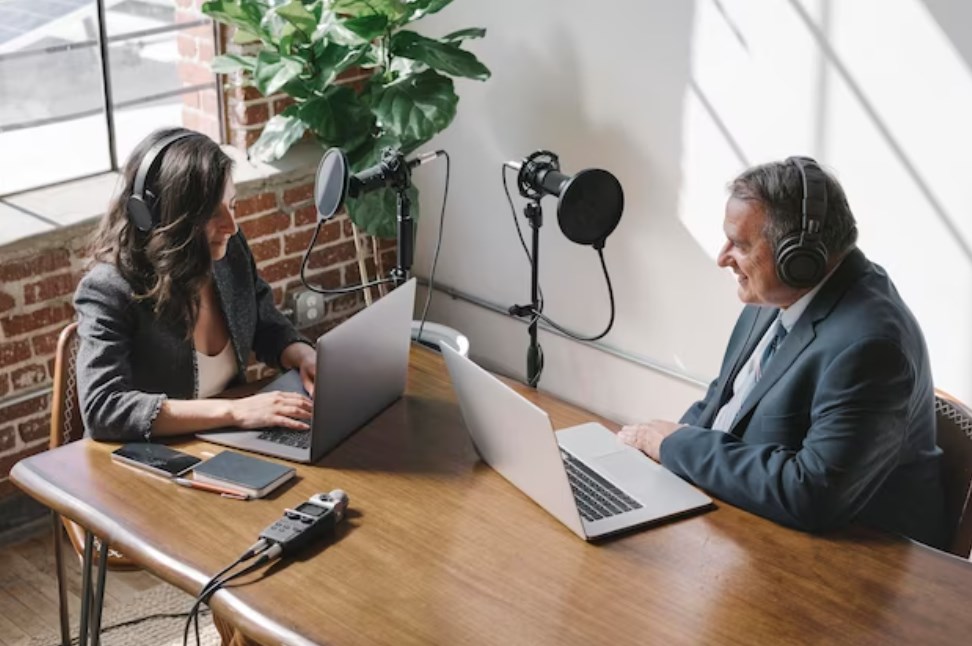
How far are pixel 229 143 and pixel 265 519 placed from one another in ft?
7.60

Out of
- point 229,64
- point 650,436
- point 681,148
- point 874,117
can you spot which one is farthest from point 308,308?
point 650,436

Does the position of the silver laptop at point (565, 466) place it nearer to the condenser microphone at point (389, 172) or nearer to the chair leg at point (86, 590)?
the condenser microphone at point (389, 172)

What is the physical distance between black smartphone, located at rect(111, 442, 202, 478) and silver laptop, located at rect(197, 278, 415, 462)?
0.09 meters

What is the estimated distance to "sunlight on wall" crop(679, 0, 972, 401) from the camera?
3.24 metres

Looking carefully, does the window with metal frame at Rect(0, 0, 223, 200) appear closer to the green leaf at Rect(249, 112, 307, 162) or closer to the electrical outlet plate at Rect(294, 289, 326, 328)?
the green leaf at Rect(249, 112, 307, 162)

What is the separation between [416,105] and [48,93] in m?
1.10

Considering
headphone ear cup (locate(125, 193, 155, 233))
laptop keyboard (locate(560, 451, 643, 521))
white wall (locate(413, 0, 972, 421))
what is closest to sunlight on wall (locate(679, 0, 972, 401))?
white wall (locate(413, 0, 972, 421))

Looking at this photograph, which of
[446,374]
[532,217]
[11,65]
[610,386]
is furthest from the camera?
[610,386]

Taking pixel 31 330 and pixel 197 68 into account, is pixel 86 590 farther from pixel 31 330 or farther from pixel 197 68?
pixel 197 68

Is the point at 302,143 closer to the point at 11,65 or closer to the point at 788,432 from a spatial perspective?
the point at 11,65

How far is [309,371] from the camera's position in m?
2.84

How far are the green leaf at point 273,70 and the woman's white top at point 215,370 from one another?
1.14 metres

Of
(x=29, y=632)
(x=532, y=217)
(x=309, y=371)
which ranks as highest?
(x=532, y=217)

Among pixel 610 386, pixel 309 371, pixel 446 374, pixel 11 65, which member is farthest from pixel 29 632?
pixel 610 386
